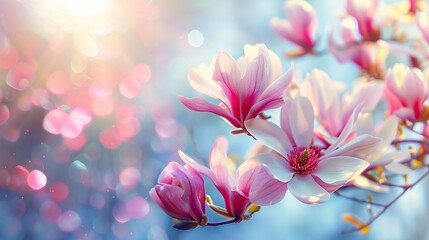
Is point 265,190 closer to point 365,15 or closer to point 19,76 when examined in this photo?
point 365,15

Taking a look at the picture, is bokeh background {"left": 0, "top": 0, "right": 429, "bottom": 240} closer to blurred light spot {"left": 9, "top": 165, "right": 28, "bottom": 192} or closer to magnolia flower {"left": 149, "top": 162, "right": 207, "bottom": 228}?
blurred light spot {"left": 9, "top": 165, "right": 28, "bottom": 192}

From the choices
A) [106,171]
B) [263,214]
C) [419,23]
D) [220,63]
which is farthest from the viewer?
[263,214]

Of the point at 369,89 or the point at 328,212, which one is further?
the point at 328,212

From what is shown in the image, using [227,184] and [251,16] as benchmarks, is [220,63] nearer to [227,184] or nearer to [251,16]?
[227,184]

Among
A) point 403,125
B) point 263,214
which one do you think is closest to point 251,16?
point 263,214

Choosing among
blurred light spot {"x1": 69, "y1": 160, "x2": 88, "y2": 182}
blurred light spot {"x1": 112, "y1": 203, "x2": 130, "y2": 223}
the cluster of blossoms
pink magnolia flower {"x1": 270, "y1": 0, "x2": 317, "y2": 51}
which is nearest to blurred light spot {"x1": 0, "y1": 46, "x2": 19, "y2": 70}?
blurred light spot {"x1": 69, "y1": 160, "x2": 88, "y2": 182}

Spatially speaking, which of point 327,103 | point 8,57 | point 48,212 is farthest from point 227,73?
point 48,212

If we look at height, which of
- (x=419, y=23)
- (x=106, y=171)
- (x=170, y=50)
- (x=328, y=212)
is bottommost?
(x=328, y=212)
